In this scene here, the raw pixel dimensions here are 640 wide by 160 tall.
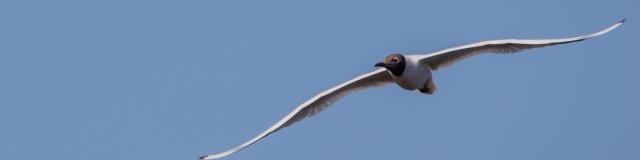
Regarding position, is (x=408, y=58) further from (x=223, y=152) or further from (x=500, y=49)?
(x=223, y=152)

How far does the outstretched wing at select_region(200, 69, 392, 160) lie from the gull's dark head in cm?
97

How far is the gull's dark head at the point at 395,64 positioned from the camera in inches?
891

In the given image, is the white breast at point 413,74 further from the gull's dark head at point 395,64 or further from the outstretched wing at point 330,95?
the outstretched wing at point 330,95

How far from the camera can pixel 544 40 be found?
2119 centimetres

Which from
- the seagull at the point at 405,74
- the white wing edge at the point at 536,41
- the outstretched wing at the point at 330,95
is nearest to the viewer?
the white wing edge at the point at 536,41

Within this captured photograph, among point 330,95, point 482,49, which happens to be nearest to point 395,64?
point 482,49

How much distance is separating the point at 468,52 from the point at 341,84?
2314mm

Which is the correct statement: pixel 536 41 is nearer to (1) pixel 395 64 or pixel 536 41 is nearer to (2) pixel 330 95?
(1) pixel 395 64

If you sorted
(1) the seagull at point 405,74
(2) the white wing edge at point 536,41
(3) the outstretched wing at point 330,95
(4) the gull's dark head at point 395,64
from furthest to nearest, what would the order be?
1. (3) the outstretched wing at point 330,95
2. (4) the gull's dark head at point 395,64
3. (1) the seagull at point 405,74
4. (2) the white wing edge at point 536,41

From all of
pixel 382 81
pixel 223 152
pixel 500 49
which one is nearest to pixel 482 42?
pixel 500 49

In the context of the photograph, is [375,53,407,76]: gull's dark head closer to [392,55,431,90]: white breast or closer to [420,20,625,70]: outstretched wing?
[392,55,431,90]: white breast

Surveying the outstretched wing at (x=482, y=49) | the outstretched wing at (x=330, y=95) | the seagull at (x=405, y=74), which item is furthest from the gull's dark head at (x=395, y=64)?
A: the outstretched wing at (x=330, y=95)

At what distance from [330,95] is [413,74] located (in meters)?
1.67

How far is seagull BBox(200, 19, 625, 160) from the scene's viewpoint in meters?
22.0
